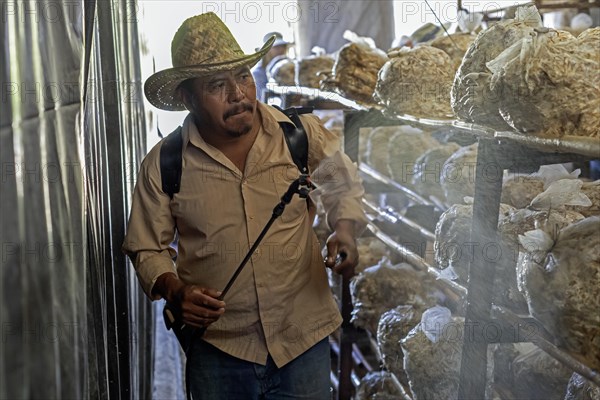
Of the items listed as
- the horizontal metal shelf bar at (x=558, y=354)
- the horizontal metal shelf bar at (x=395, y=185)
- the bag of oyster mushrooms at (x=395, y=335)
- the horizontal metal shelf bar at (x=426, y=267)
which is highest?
the horizontal metal shelf bar at (x=395, y=185)

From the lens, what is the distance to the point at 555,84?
1.75 meters

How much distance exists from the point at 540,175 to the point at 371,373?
1361 mm

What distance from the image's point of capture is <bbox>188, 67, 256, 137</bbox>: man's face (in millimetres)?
2248

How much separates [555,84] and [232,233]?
964 millimetres

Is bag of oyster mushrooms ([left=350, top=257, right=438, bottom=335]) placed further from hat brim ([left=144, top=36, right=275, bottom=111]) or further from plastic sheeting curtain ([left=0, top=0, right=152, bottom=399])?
plastic sheeting curtain ([left=0, top=0, right=152, bottom=399])

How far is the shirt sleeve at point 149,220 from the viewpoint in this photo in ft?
7.46

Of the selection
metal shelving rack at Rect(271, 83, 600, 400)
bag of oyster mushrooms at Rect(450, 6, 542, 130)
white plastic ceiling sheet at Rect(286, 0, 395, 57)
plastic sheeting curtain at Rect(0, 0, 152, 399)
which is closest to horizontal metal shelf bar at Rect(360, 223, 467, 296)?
metal shelving rack at Rect(271, 83, 600, 400)

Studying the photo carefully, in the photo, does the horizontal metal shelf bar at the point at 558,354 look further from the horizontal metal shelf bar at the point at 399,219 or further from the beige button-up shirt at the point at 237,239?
the horizontal metal shelf bar at the point at 399,219

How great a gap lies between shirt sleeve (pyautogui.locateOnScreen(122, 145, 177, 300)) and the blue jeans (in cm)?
28

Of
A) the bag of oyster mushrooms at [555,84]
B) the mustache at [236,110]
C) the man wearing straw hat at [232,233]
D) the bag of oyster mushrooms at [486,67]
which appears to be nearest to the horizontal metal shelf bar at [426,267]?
the man wearing straw hat at [232,233]

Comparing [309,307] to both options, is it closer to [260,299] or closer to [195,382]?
[260,299]

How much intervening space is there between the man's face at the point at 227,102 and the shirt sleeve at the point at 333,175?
237mm

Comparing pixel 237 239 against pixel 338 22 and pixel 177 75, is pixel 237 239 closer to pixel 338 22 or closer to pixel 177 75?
A: pixel 177 75

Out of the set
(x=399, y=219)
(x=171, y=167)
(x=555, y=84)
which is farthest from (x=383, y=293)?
(x=555, y=84)
